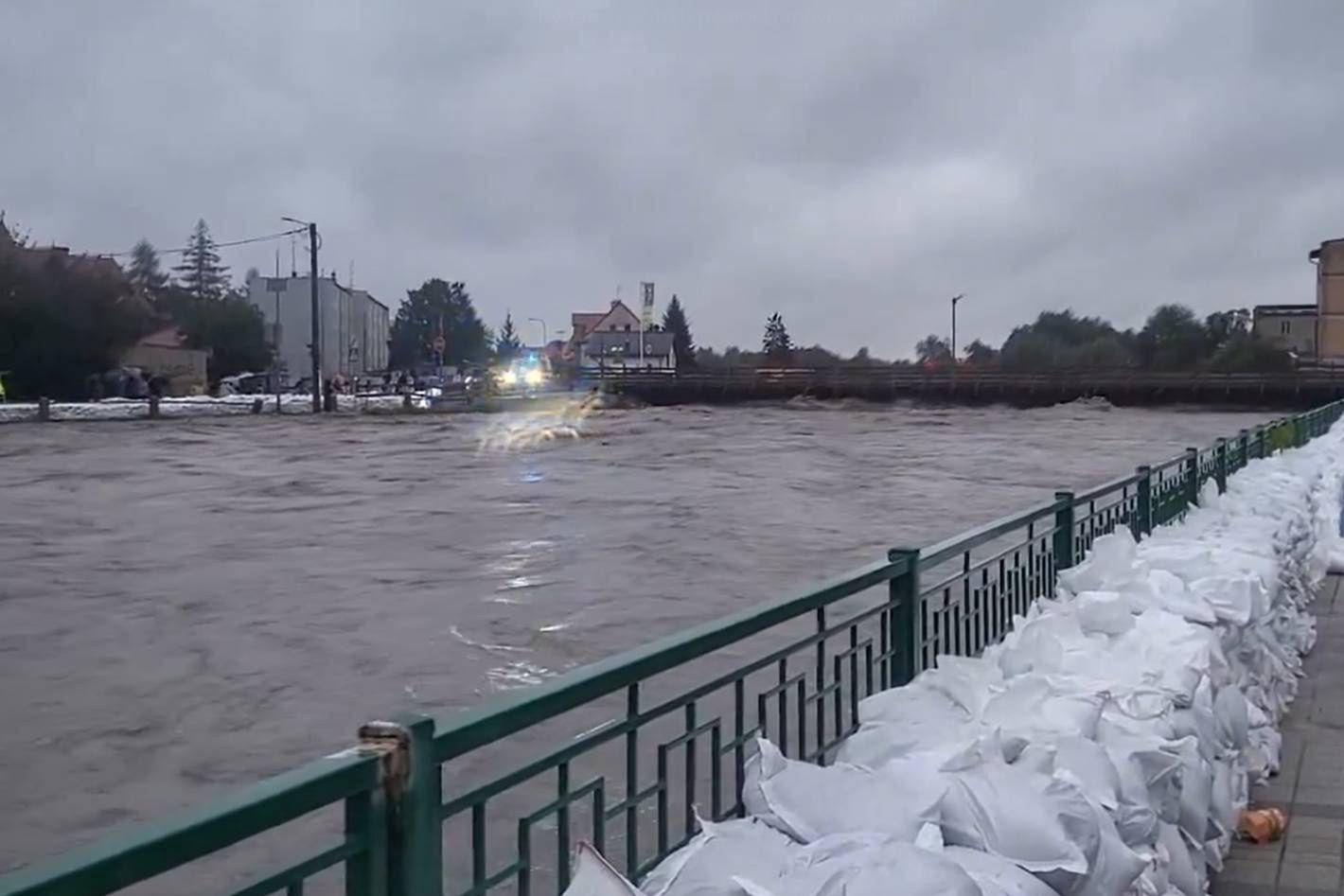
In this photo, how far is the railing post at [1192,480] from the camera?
1038 cm

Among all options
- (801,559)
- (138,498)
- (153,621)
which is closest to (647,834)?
(153,621)

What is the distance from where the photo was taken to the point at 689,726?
3.24 meters

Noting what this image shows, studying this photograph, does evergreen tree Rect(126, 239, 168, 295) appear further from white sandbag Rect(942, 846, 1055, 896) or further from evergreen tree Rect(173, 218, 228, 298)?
white sandbag Rect(942, 846, 1055, 896)

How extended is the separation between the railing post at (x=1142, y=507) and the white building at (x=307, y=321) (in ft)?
307

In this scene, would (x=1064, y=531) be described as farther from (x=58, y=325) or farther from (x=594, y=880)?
(x=58, y=325)

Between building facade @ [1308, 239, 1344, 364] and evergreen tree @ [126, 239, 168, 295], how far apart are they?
78.3 m

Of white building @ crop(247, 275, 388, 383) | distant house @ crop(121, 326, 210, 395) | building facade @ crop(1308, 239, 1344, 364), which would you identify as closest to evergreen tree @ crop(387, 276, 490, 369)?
white building @ crop(247, 275, 388, 383)

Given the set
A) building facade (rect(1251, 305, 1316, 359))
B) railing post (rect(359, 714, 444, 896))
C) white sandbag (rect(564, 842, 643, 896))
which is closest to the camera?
railing post (rect(359, 714, 444, 896))

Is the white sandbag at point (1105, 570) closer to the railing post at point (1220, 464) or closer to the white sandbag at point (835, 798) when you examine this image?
the white sandbag at point (835, 798)

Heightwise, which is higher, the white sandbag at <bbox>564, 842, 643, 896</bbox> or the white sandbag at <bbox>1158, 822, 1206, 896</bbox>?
the white sandbag at <bbox>564, 842, 643, 896</bbox>

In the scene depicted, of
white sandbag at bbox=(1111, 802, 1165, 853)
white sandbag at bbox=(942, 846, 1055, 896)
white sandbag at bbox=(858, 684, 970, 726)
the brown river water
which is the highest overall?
white sandbag at bbox=(858, 684, 970, 726)

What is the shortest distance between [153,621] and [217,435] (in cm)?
3092

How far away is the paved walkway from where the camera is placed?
4621mm

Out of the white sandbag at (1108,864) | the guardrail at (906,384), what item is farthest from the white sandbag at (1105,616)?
the guardrail at (906,384)
